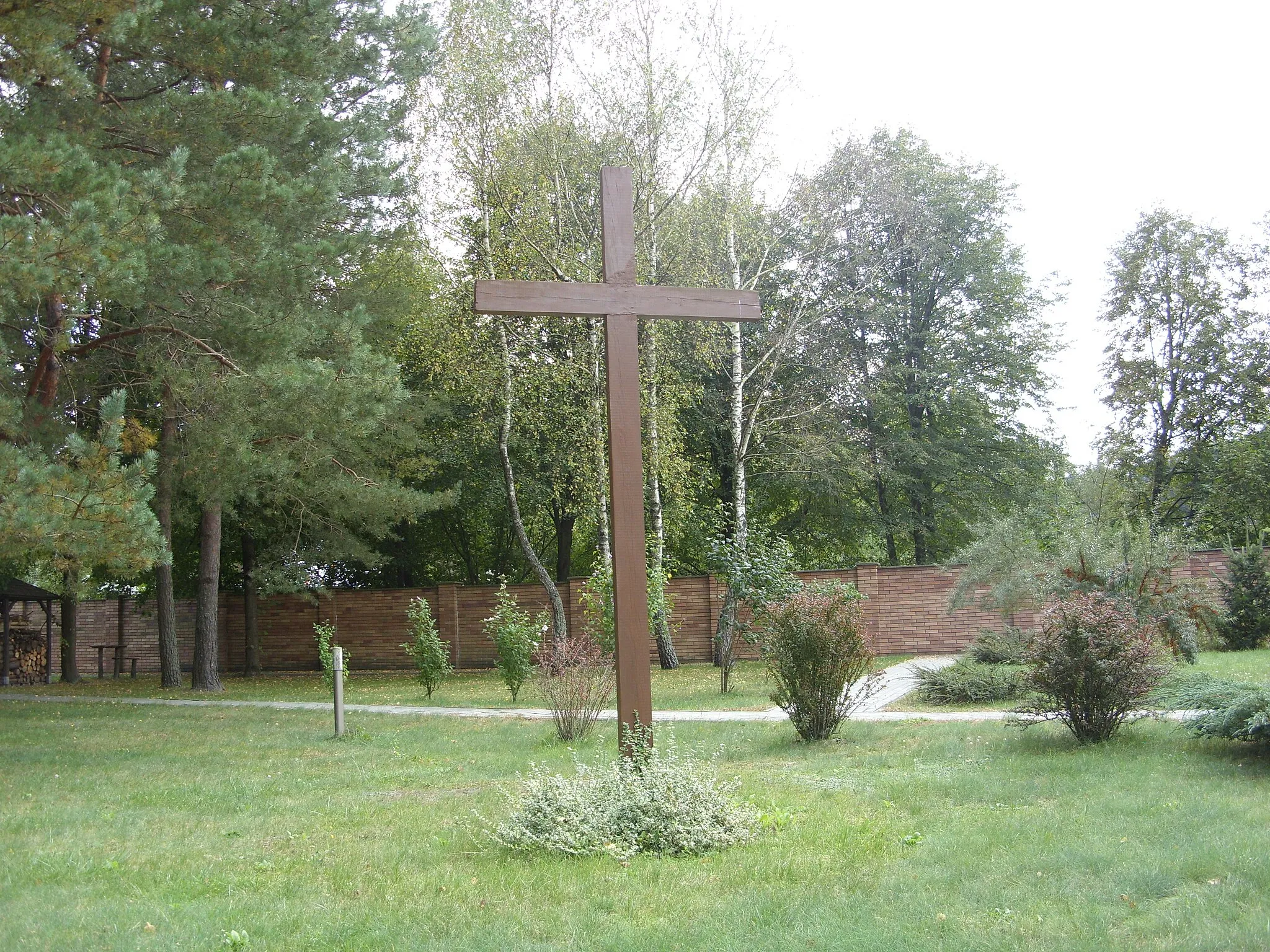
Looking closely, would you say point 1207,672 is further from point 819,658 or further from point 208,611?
point 208,611

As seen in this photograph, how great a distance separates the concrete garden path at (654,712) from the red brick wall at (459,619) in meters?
2.84

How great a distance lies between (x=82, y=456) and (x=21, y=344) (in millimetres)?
4897

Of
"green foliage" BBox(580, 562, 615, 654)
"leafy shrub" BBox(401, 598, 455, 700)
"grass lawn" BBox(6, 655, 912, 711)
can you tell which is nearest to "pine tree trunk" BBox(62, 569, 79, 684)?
"grass lawn" BBox(6, 655, 912, 711)

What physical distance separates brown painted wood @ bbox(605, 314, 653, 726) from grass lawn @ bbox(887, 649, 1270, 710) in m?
5.35

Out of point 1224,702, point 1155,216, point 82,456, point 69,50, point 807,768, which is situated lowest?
point 807,768

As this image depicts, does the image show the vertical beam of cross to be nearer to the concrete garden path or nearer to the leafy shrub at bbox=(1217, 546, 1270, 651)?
the concrete garden path

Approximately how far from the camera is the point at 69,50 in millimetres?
11289

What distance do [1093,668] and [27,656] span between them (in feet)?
87.1

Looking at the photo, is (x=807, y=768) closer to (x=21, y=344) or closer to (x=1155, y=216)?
(x=21, y=344)

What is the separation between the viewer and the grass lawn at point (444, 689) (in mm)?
14445

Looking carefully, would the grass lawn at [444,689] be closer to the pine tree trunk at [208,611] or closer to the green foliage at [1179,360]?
the pine tree trunk at [208,611]

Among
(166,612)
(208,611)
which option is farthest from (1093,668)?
(166,612)

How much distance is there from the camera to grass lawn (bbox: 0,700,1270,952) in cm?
411

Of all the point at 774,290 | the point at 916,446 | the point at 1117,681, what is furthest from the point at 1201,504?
the point at 1117,681
